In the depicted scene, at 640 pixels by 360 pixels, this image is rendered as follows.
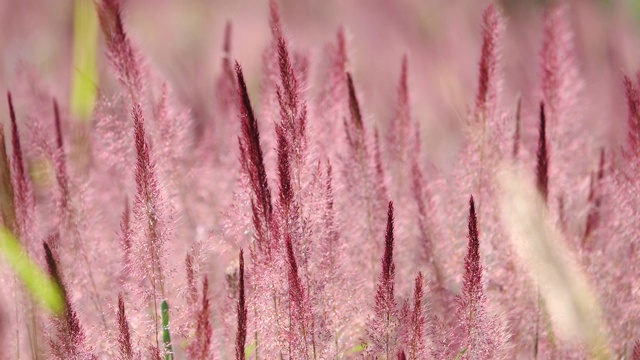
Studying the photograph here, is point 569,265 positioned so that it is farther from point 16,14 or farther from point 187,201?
point 16,14

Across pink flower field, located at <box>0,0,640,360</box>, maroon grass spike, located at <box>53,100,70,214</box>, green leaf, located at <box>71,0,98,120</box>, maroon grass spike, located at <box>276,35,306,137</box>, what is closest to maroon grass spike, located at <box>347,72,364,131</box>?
pink flower field, located at <box>0,0,640,360</box>

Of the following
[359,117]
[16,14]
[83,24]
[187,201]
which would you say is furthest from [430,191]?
[16,14]

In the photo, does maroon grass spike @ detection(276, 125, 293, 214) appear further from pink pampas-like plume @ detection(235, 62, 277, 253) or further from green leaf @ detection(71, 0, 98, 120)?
green leaf @ detection(71, 0, 98, 120)

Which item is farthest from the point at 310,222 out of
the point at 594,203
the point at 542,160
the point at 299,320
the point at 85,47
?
the point at 85,47

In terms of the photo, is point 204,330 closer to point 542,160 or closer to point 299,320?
point 299,320

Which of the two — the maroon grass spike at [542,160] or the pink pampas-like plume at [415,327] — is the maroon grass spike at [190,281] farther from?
the maroon grass spike at [542,160]

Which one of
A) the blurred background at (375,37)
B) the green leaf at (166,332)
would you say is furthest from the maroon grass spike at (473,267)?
the blurred background at (375,37)
